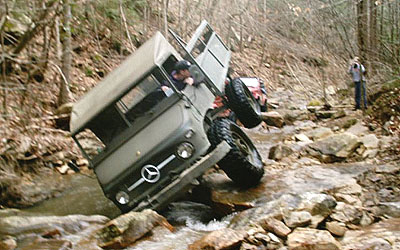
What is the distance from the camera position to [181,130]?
5477 mm

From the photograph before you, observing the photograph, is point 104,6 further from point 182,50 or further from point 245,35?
point 245,35

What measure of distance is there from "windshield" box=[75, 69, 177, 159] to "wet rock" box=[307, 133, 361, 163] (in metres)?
3.19

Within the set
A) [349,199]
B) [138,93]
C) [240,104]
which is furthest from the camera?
[240,104]

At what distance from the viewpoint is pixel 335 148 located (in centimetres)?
760

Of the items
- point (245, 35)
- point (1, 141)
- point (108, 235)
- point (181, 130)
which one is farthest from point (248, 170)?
point (245, 35)

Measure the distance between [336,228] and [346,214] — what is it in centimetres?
38

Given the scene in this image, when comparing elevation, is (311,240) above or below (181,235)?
above

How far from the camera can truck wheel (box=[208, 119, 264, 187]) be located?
5.67 meters

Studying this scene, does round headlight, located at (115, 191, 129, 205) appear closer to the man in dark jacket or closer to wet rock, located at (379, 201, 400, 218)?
the man in dark jacket

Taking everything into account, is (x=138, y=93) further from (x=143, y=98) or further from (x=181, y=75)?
(x=181, y=75)

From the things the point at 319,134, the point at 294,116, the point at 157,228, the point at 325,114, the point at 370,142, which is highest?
the point at 370,142

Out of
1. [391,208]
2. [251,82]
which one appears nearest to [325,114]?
[251,82]

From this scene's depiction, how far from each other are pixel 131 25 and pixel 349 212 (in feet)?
41.6

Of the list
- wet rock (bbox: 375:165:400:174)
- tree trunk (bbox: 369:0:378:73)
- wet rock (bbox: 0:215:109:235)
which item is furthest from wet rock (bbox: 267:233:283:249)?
tree trunk (bbox: 369:0:378:73)
